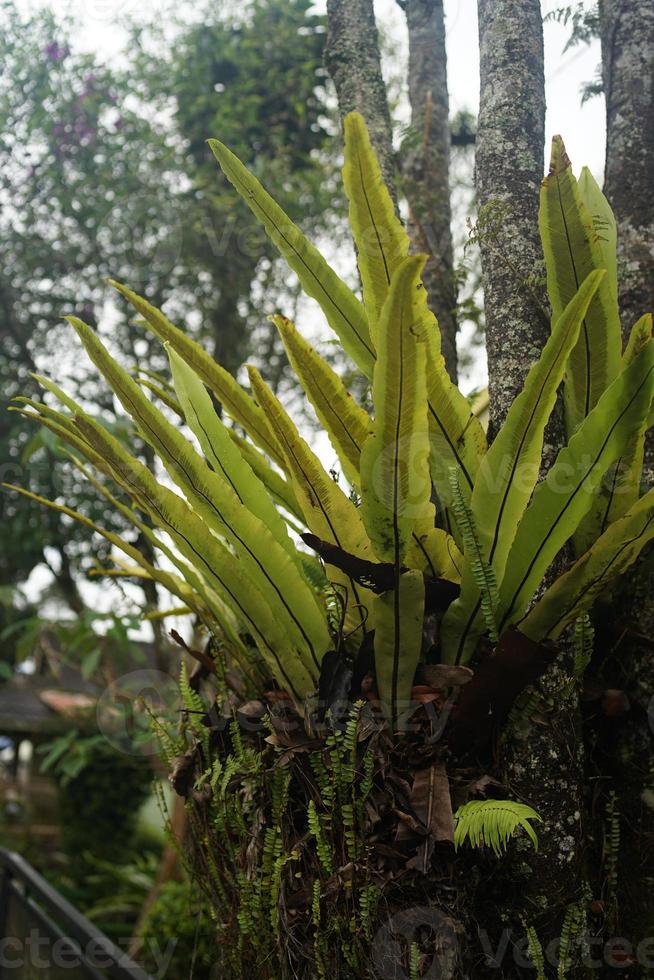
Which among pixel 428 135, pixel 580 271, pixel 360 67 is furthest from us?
pixel 428 135

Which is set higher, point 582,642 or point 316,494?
point 316,494

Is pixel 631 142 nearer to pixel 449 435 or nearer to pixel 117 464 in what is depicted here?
pixel 449 435

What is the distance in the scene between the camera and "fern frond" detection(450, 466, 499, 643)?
776mm

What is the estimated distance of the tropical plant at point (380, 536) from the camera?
75 centimetres

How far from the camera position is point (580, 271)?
36.2 inches

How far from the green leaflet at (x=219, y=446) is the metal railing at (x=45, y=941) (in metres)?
1.12

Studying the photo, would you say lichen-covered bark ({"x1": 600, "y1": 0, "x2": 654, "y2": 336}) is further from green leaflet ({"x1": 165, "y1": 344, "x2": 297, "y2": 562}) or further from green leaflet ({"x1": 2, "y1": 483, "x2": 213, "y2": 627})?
green leaflet ({"x1": 2, "y1": 483, "x2": 213, "y2": 627})

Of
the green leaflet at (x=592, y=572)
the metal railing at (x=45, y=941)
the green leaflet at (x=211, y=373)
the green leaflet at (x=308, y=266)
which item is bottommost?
the metal railing at (x=45, y=941)

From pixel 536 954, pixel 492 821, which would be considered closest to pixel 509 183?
pixel 492 821

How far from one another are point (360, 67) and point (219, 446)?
38.3 inches

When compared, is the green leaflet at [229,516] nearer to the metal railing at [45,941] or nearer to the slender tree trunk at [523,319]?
the slender tree trunk at [523,319]

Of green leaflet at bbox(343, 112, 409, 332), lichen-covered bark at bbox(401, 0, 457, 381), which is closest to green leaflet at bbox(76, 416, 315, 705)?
green leaflet at bbox(343, 112, 409, 332)

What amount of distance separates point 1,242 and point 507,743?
473 cm

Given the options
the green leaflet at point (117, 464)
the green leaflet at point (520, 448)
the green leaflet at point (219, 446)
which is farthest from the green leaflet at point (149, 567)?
the green leaflet at point (520, 448)
